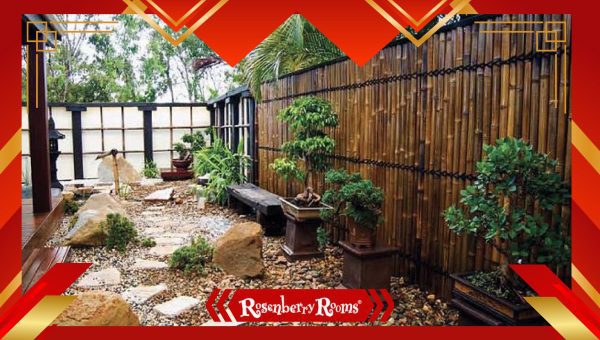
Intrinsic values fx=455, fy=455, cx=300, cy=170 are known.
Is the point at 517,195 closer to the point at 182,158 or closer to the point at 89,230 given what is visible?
the point at 89,230

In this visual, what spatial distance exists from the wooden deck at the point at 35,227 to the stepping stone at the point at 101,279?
51 centimetres

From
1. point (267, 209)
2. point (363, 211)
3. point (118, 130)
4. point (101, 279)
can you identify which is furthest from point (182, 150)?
point (363, 211)

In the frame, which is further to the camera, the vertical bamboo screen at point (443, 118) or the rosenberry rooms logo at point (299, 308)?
the vertical bamboo screen at point (443, 118)

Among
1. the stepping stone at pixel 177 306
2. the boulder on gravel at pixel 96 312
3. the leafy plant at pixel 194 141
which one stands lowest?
the stepping stone at pixel 177 306

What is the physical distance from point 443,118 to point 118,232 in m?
3.78

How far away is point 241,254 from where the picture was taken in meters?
4.21

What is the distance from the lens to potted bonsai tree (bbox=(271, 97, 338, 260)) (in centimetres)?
463

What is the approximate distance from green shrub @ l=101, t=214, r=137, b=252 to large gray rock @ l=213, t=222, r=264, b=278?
1.41 m

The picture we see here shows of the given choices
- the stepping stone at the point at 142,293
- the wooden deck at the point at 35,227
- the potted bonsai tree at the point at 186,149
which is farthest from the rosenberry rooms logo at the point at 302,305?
the potted bonsai tree at the point at 186,149

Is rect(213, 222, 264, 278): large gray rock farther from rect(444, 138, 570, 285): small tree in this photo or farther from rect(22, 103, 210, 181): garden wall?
rect(22, 103, 210, 181): garden wall

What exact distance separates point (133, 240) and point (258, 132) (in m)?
3.29

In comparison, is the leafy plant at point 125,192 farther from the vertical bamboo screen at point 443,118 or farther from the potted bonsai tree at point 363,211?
the potted bonsai tree at point 363,211

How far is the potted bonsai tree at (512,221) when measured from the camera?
6.94 feet

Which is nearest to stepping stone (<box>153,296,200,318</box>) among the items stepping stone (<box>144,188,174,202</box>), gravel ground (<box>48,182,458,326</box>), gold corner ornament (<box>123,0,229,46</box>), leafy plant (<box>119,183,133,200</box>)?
gravel ground (<box>48,182,458,326</box>)
